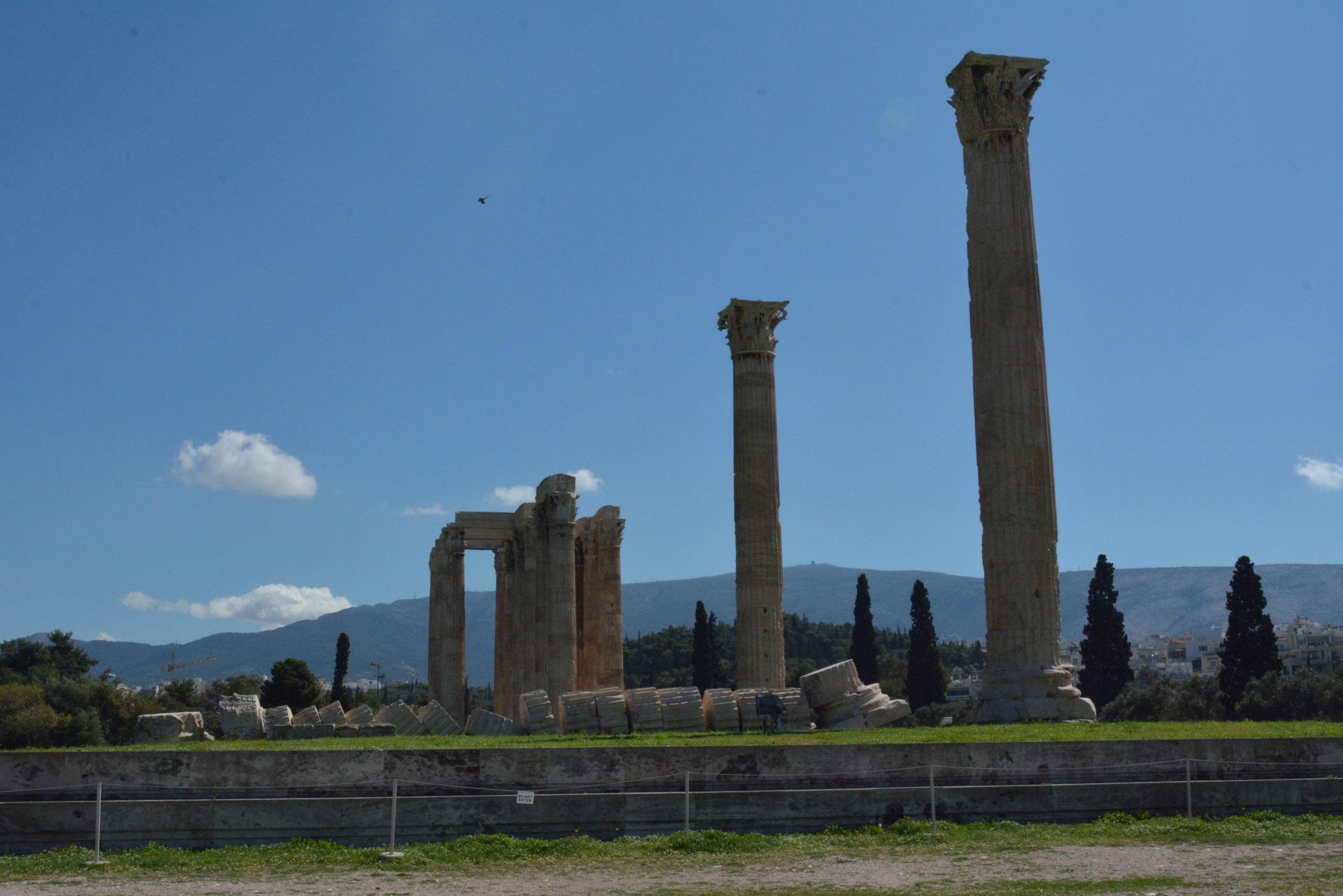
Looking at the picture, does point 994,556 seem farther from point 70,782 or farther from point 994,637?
point 70,782

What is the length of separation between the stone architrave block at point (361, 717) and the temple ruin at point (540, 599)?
235 inches

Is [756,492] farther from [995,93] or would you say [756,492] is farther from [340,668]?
[340,668]

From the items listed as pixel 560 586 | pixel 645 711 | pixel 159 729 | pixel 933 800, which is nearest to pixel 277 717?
pixel 159 729

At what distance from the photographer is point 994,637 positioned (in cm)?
2634

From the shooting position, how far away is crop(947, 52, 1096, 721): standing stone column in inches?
1017

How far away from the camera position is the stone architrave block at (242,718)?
3441cm

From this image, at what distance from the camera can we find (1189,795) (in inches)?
623

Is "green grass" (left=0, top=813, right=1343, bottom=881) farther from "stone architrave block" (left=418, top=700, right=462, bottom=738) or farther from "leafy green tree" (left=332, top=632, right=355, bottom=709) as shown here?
"leafy green tree" (left=332, top=632, right=355, bottom=709)

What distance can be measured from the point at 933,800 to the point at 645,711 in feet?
46.9

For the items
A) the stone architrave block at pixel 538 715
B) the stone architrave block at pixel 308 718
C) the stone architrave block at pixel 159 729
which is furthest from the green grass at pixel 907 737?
the stone architrave block at pixel 308 718

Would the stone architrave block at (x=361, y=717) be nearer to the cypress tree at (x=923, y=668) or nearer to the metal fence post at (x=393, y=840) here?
the metal fence post at (x=393, y=840)

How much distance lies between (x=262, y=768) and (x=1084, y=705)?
16.7 metres

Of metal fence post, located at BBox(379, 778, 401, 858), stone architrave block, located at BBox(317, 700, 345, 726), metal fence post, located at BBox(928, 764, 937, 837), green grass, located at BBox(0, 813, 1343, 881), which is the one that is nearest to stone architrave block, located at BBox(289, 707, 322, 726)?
stone architrave block, located at BBox(317, 700, 345, 726)

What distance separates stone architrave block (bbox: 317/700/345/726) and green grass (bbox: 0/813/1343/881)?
2689 centimetres
